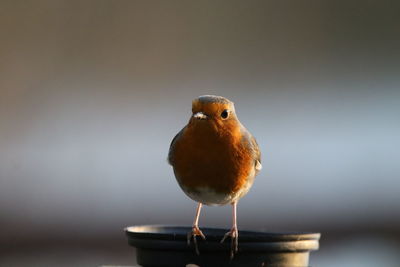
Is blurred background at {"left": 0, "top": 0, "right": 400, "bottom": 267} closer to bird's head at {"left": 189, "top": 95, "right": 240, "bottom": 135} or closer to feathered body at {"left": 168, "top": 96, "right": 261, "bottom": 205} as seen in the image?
feathered body at {"left": 168, "top": 96, "right": 261, "bottom": 205}

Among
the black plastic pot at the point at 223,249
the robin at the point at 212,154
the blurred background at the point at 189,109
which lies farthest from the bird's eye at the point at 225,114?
the blurred background at the point at 189,109

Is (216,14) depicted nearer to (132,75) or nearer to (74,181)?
(132,75)

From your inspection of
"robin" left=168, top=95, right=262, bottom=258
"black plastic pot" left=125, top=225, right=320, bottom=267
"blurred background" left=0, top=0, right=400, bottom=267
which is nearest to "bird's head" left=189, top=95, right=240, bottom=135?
"robin" left=168, top=95, right=262, bottom=258

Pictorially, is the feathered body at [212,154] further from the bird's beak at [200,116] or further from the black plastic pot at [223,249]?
the black plastic pot at [223,249]

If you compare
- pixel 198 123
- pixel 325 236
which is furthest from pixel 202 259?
pixel 325 236

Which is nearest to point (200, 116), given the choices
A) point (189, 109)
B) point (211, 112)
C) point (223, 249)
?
point (211, 112)

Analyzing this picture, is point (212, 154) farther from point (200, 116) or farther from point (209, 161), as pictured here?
point (200, 116)

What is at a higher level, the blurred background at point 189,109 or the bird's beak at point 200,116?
the blurred background at point 189,109
